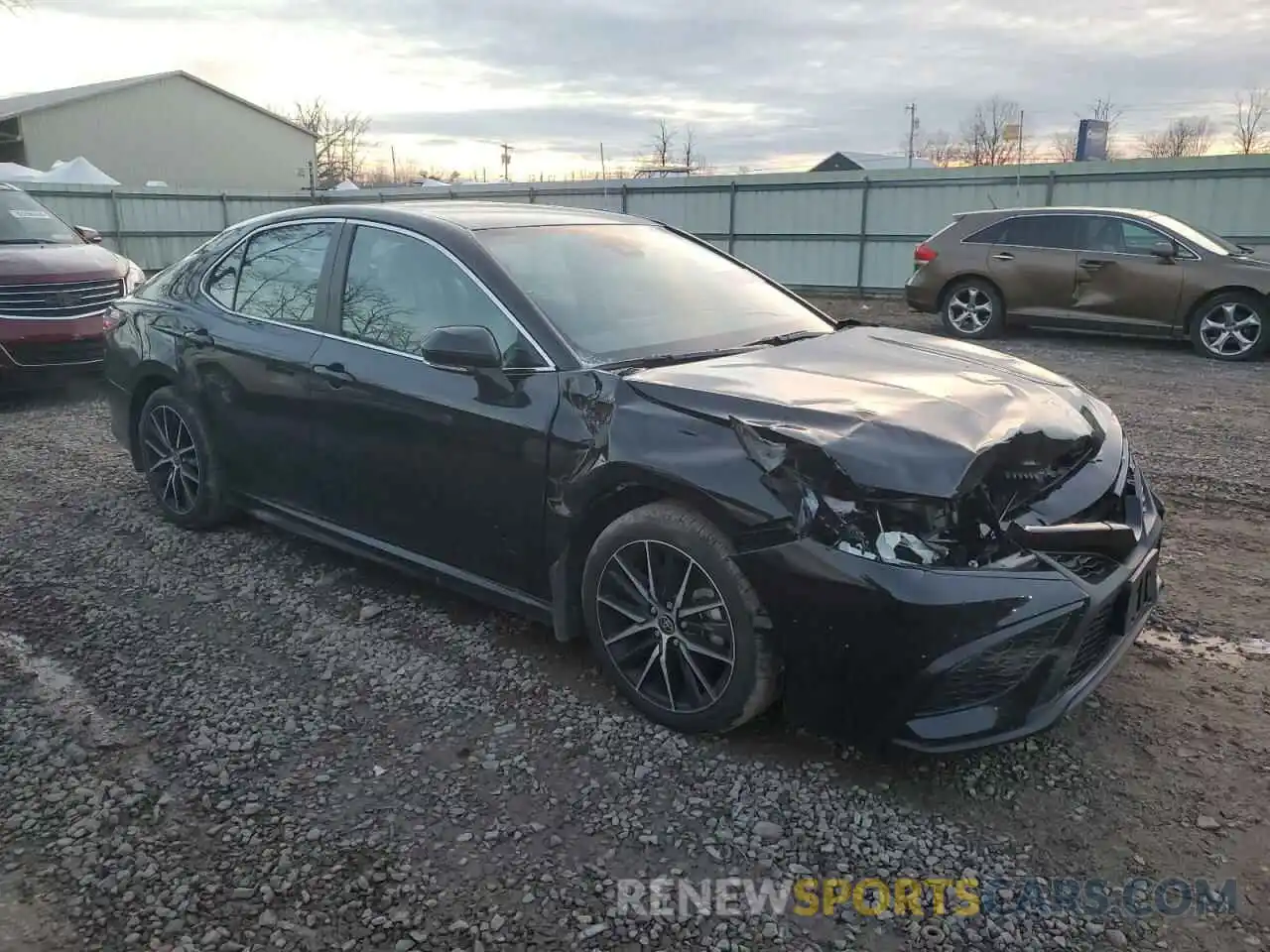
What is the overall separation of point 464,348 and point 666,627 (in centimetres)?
115

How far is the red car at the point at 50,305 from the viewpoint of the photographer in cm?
776

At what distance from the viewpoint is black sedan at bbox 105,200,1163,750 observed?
260cm

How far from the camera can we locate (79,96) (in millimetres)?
35969

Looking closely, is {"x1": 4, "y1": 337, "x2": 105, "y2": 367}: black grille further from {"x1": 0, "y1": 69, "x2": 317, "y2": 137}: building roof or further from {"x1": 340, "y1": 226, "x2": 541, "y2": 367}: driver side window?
{"x1": 0, "y1": 69, "x2": 317, "y2": 137}: building roof

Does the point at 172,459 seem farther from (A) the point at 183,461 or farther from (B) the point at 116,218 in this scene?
(B) the point at 116,218

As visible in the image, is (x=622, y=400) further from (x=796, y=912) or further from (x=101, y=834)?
(x=101, y=834)

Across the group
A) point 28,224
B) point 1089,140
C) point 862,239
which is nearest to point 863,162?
point 1089,140

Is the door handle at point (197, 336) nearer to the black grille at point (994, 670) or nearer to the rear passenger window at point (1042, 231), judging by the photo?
the black grille at point (994, 670)

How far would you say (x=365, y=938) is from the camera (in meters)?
2.27

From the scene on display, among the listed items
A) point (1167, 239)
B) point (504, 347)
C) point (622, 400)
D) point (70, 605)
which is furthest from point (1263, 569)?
point (1167, 239)

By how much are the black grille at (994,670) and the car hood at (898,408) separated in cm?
43

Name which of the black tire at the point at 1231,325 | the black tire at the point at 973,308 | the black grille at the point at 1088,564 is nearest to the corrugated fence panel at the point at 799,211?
the black tire at the point at 973,308

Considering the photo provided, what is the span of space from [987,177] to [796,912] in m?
16.1

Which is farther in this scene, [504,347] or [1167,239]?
[1167,239]
